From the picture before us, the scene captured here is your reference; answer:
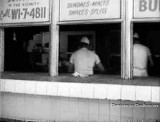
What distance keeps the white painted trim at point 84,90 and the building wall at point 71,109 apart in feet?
0.61

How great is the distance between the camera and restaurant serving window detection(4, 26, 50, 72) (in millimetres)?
5949

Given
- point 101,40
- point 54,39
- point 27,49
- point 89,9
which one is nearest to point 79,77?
point 54,39

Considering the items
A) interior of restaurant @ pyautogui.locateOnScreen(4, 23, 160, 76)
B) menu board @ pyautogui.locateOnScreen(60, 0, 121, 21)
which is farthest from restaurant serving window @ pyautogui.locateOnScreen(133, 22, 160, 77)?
menu board @ pyautogui.locateOnScreen(60, 0, 121, 21)

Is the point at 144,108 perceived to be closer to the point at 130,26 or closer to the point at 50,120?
the point at 130,26

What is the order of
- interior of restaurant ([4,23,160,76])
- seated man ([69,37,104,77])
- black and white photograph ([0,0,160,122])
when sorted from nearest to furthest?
black and white photograph ([0,0,160,122])
seated man ([69,37,104,77])
interior of restaurant ([4,23,160,76])

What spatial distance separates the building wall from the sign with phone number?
1.38 meters

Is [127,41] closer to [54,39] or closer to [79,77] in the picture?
[79,77]

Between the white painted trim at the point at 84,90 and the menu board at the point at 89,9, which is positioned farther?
the menu board at the point at 89,9

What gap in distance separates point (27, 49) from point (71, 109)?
2.97 metres

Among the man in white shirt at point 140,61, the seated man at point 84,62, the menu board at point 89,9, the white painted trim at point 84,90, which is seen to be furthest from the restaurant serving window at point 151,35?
the white painted trim at point 84,90

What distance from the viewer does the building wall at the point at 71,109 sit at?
422 cm

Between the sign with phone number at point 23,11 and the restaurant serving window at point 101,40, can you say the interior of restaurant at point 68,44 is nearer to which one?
the restaurant serving window at point 101,40

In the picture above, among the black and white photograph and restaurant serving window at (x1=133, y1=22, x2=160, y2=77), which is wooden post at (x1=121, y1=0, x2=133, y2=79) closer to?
the black and white photograph

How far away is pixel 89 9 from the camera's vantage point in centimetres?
452
